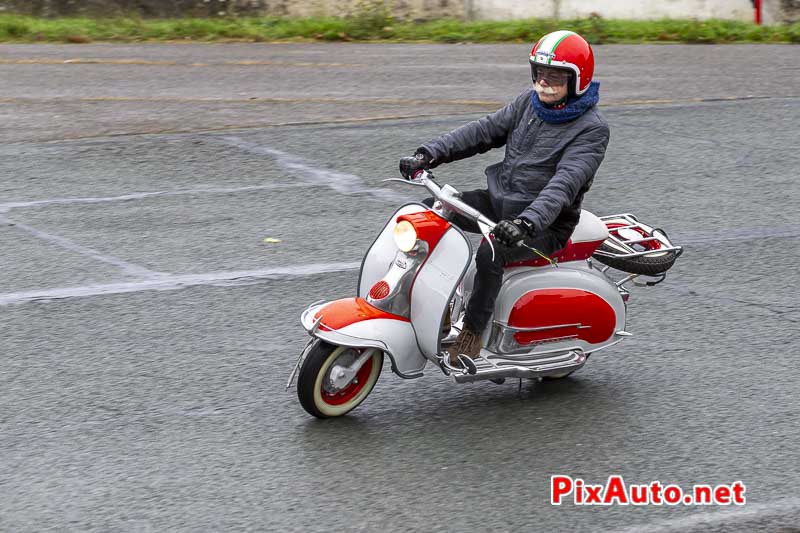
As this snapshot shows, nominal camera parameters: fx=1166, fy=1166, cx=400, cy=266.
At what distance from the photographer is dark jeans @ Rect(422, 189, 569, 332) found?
16.8 ft

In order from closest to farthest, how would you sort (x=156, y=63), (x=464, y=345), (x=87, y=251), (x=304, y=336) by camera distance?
(x=464, y=345)
(x=304, y=336)
(x=87, y=251)
(x=156, y=63)

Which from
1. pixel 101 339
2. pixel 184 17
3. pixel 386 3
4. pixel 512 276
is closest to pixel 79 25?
pixel 184 17

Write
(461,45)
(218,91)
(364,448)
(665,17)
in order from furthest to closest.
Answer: (665,17) < (461,45) < (218,91) < (364,448)

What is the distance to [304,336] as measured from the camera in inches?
246

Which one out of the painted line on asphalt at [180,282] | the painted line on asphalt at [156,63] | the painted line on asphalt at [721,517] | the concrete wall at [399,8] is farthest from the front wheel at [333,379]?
the concrete wall at [399,8]

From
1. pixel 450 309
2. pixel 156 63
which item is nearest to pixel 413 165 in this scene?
pixel 450 309

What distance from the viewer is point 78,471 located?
4.65 meters

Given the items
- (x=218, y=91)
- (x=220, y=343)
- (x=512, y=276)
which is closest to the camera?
(x=512, y=276)

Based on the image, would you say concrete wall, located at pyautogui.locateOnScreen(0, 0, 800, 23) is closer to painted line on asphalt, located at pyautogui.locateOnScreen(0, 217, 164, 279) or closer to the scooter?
painted line on asphalt, located at pyautogui.locateOnScreen(0, 217, 164, 279)

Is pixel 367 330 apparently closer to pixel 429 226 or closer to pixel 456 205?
pixel 429 226

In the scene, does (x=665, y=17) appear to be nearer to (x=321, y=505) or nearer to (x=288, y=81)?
(x=288, y=81)

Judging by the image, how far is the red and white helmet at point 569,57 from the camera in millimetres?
5125

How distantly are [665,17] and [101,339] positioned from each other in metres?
14.6

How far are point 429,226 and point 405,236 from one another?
16cm
